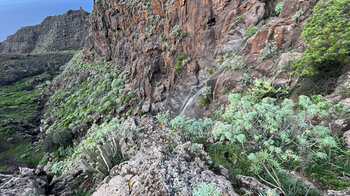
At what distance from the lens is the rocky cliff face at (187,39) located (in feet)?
30.5

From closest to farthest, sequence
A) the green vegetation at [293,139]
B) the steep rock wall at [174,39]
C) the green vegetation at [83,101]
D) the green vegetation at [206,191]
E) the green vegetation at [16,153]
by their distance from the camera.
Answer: the green vegetation at [206,191] → the green vegetation at [293,139] → the steep rock wall at [174,39] → the green vegetation at [16,153] → the green vegetation at [83,101]

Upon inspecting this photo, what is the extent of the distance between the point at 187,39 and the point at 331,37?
12.4m

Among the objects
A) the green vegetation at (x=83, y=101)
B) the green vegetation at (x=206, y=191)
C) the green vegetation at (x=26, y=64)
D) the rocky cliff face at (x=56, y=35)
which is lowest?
the green vegetation at (x=83, y=101)

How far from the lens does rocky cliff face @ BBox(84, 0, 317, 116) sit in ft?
30.5

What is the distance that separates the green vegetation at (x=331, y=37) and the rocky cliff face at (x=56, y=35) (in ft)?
230

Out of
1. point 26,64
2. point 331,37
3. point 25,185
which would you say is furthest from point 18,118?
point 331,37

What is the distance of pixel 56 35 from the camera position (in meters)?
62.3

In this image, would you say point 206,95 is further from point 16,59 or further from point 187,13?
point 16,59

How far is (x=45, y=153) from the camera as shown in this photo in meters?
17.9

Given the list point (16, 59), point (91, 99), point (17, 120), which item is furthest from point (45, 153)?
point (16, 59)

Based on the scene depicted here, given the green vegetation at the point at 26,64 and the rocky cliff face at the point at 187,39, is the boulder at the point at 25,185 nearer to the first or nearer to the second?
the rocky cliff face at the point at 187,39

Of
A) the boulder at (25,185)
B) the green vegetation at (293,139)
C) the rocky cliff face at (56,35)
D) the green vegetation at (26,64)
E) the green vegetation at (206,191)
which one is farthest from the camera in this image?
the rocky cliff face at (56,35)

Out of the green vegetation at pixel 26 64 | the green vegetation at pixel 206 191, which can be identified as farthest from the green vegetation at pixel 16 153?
the green vegetation at pixel 26 64

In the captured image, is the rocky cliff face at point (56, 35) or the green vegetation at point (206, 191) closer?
the green vegetation at point (206, 191)
